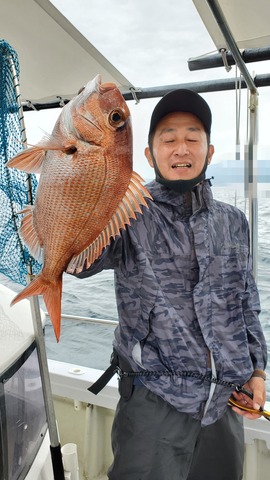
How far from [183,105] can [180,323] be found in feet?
3.19

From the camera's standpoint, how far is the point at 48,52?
2.61m

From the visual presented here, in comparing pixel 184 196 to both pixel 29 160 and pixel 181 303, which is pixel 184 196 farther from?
pixel 29 160

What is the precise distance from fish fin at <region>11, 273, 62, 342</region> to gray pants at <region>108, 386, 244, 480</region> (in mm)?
874

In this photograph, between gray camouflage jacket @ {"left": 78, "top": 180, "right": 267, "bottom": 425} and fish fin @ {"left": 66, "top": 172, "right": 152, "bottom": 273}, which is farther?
gray camouflage jacket @ {"left": 78, "top": 180, "right": 267, "bottom": 425}

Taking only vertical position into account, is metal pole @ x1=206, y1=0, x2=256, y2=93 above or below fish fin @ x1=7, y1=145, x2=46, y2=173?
above

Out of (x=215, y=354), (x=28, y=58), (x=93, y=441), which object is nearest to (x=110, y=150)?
(x=215, y=354)

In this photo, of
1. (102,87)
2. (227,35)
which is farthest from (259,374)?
(227,35)

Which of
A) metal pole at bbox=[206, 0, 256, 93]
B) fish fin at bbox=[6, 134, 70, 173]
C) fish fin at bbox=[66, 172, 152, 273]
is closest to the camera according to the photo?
fish fin at bbox=[6, 134, 70, 173]

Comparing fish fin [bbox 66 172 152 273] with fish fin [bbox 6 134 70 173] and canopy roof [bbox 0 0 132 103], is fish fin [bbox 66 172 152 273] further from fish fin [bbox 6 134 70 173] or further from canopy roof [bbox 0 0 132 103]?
canopy roof [bbox 0 0 132 103]

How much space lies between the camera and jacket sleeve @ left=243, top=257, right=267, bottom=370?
1.96m

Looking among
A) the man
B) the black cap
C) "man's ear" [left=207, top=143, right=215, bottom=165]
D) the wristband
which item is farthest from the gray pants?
the black cap

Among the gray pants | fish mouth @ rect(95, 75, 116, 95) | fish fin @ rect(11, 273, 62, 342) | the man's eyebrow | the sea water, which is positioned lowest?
the sea water

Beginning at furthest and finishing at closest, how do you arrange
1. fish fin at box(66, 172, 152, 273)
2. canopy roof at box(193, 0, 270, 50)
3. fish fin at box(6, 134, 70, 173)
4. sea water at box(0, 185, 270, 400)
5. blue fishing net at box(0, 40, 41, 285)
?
1. sea water at box(0, 185, 270, 400)
2. canopy roof at box(193, 0, 270, 50)
3. blue fishing net at box(0, 40, 41, 285)
4. fish fin at box(66, 172, 152, 273)
5. fish fin at box(6, 134, 70, 173)

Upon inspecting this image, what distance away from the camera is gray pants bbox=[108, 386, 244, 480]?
1705 millimetres
